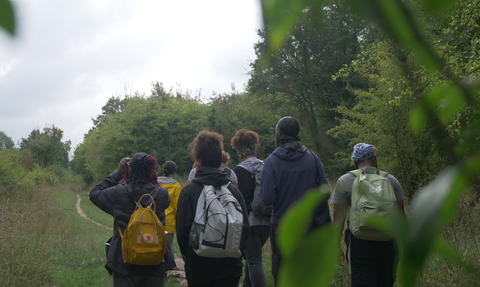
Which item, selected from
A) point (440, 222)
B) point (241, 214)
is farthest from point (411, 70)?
point (241, 214)

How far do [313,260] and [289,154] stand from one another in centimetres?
348

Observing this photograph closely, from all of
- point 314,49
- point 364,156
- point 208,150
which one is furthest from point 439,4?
point 364,156

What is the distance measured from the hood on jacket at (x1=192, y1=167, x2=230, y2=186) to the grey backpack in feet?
0.33

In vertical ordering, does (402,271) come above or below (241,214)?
above

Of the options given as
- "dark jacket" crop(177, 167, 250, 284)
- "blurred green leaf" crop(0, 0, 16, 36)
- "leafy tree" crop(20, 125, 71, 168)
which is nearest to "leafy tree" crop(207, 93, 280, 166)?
"dark jacket" crop(177, 167, 250, 284)

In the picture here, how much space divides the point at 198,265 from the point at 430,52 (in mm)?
3048

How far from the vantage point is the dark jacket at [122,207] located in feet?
11.6

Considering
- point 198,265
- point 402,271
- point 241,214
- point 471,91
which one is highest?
point 471,91

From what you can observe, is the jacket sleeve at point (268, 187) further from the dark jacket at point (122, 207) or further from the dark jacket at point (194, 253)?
the dark jacket at point (122, 207)

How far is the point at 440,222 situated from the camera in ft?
0.91

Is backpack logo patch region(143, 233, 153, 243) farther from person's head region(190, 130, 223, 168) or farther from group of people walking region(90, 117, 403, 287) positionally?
person's head region(190, 130, 223, 168)

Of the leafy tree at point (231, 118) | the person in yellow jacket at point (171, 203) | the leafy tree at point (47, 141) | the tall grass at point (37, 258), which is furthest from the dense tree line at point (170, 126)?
the leafy tree at point (47, 141)

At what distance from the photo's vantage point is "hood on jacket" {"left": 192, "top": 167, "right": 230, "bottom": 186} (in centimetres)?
330

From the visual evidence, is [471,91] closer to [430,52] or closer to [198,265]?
[430,52]
